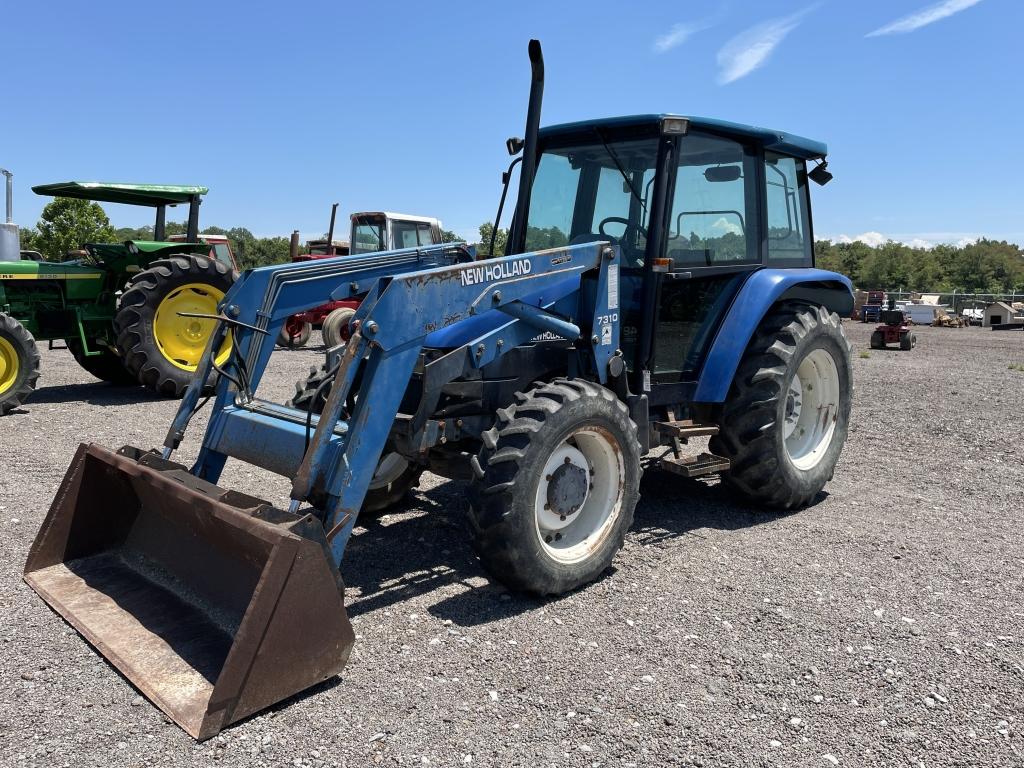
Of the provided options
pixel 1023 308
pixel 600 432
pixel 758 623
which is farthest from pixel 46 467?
pixel 1023 308

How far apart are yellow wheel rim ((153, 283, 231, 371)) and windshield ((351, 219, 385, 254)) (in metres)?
6.10

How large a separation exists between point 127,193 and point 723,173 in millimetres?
7643

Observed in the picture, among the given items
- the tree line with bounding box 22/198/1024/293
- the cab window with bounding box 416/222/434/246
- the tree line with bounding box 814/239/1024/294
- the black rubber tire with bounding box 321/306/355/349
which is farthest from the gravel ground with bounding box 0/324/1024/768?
the tree line with bounding box 814/239/1024/294

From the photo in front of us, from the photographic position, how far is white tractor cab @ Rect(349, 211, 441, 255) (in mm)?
15391

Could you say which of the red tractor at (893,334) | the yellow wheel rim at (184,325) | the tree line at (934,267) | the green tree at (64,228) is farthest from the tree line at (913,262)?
the yellow wheel rim at (184,325)

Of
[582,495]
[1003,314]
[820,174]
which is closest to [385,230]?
[820,174]

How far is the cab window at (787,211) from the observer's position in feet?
17.9

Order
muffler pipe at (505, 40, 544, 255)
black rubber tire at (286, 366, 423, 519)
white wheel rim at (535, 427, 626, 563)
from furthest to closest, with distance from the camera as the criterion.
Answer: black rubber tire at (286, 366, 423, 519) < muffler pipe at (505, 40, 544, 255) < white wheel rim at (535, 427, 626, 563)

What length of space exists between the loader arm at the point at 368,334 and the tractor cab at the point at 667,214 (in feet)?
1.44

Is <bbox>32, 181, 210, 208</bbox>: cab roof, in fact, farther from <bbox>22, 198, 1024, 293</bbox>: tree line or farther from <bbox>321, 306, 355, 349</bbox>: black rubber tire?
<bbox>22, 198, 1024, 293</bbox>: tree line

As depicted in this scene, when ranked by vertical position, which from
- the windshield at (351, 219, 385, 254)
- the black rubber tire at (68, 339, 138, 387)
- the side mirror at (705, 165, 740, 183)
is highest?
the windshield at (351, 219, 385, 254)

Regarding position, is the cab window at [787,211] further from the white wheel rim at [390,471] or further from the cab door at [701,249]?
the white wheel rim at [390,471]

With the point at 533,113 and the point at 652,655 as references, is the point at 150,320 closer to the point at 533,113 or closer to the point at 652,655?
the point at 533,113

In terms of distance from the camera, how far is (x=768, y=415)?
4988mm
